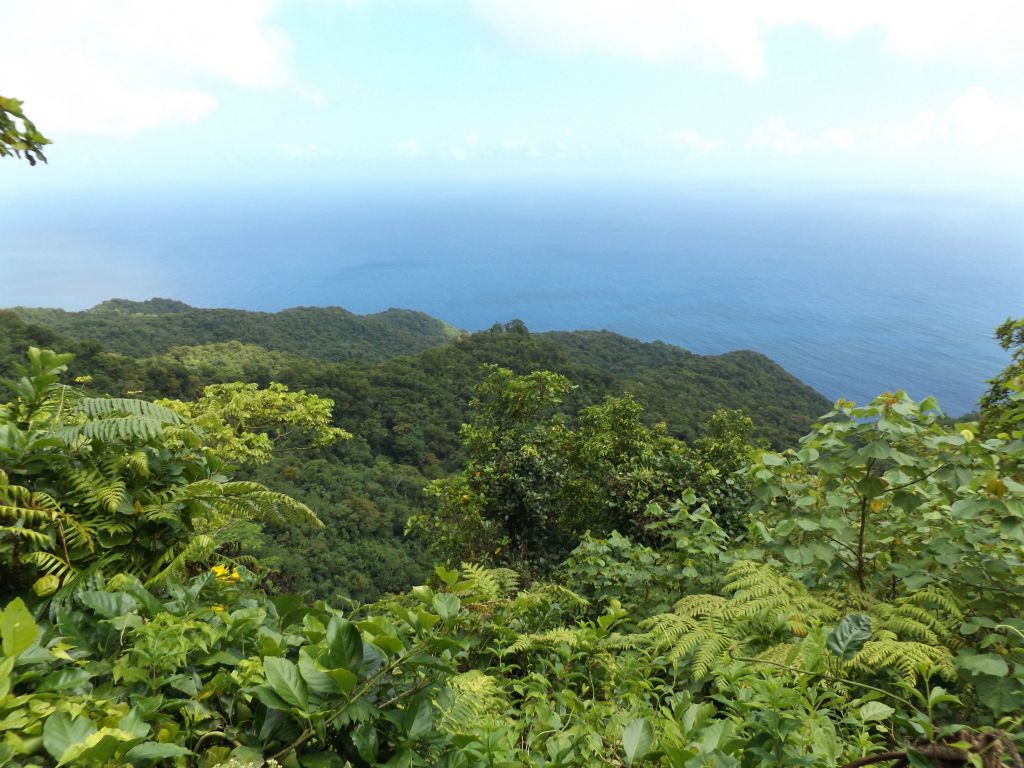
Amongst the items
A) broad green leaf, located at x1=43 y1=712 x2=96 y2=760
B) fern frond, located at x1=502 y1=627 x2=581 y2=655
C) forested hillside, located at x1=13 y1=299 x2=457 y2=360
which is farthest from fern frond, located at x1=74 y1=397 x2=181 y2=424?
forested hillside, located at x1=13 y1=299 x2=457 y2=360

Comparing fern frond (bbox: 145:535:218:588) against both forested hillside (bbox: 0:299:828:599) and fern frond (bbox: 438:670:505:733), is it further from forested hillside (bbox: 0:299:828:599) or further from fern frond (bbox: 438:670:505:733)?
forested hillside (bbox: 0:299:828:599)

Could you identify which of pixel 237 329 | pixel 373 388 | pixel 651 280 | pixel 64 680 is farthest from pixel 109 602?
pixel 651 280

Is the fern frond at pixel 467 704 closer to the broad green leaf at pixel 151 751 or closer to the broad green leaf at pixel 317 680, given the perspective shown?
the broad green leaf at pixel 317 680

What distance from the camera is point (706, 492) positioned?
623 centimetres

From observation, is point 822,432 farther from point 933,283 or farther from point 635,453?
point 933,283

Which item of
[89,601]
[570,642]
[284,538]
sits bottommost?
[284,538]

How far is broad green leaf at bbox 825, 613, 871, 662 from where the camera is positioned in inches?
52.0

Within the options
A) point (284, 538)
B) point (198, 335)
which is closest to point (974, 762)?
point (284, 538)

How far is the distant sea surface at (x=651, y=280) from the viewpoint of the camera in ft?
285

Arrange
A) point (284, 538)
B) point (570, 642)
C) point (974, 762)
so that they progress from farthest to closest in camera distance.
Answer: point (284, 538), point (570, 642), point (974, 762)

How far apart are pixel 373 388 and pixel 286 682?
107ft

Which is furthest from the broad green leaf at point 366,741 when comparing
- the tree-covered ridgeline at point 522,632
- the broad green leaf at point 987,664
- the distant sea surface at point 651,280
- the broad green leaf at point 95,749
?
the distant sea surface at point 651,280

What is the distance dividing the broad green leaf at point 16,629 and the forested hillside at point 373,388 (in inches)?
137

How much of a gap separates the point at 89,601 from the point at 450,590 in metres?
0.81
